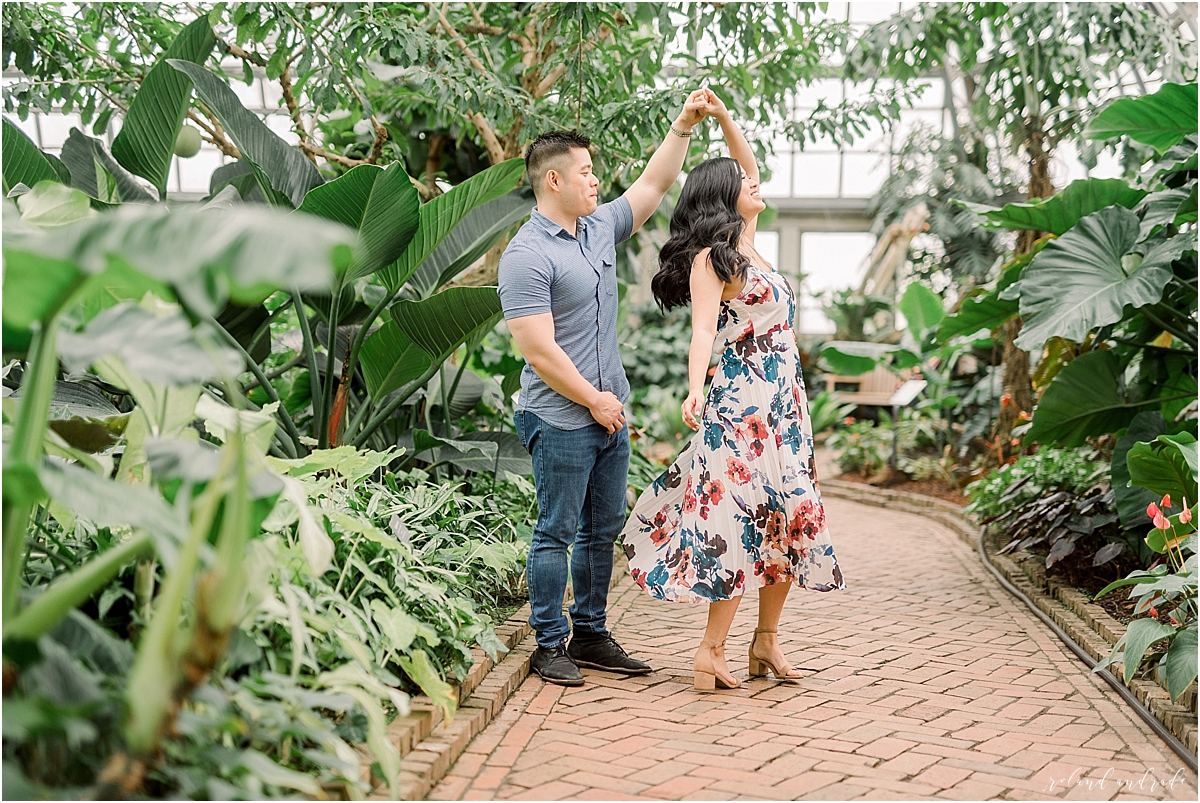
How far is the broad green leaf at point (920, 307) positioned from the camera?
9539mm

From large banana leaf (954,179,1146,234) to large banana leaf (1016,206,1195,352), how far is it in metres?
0.29

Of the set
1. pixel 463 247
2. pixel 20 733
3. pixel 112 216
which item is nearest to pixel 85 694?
pixel 20 733

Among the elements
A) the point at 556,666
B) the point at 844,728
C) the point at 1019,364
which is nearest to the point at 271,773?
the point at 556,666

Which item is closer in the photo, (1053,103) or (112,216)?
(112,216)

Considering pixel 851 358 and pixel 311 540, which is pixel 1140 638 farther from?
pixel 851 358

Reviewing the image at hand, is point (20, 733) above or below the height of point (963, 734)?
above

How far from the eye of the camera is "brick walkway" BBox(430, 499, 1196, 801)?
2.24 metres

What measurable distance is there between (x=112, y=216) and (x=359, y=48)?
268 centimetres

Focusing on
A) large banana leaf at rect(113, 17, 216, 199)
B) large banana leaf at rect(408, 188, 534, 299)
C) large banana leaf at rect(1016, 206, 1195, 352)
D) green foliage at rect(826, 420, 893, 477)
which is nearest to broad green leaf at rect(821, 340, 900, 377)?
green foliage at rect(826, 420, 893, 477)

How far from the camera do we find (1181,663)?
2484 millimetres

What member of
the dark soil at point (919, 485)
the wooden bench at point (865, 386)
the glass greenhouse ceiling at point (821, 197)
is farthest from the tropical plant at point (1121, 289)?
the glass greenhouse ceiling at point (821, 197)

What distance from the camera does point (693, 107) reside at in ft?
10.1

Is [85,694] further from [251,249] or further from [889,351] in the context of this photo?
[889,351]

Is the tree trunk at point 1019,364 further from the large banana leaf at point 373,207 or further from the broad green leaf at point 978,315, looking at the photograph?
the large banana leaf at point 373,207
